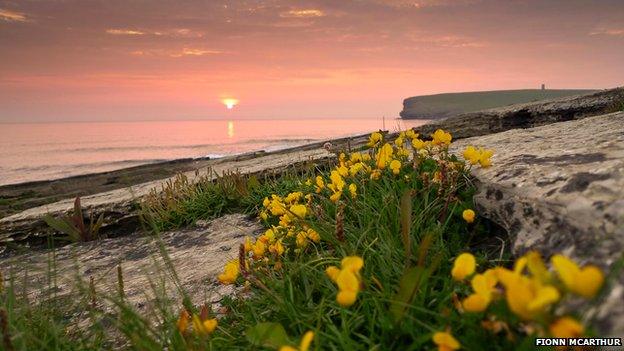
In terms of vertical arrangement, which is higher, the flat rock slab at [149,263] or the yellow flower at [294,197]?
the yellow flower at [294,197]

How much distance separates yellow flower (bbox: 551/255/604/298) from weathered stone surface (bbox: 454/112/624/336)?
30cm

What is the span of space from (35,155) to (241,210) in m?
50.0

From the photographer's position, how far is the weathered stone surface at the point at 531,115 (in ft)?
24.7

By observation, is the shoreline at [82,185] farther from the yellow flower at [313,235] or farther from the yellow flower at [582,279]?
the yellow flower at [582,279]

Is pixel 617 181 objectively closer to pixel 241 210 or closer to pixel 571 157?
pixel 571 157

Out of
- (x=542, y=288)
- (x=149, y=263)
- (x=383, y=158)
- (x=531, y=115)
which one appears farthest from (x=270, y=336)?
(x=531, y=115)

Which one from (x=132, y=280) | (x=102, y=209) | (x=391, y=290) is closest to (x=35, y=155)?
(x=102, y=209)

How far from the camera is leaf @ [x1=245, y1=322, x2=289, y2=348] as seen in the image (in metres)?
1.94

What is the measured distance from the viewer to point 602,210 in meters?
1.75

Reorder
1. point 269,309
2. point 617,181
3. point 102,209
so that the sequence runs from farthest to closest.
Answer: point 102,209 → point 269,309 → point 617,181

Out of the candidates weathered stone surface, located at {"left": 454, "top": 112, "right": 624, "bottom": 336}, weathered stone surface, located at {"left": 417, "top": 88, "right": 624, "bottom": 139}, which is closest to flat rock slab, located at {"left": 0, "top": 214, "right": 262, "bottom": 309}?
weathered stone surface, located at {"left": 454, "top": 112, "right": 624, "bottom": 336}

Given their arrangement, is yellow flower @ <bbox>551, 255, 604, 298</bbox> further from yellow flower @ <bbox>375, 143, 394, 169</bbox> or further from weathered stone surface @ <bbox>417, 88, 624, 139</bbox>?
weathered stone surface @ <bbox>417, 88, 624, 139</bbox>

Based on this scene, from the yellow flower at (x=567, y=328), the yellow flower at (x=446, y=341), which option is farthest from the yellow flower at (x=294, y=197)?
the yellow flower at (x=567, y=328)

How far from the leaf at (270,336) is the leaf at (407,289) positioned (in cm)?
52
